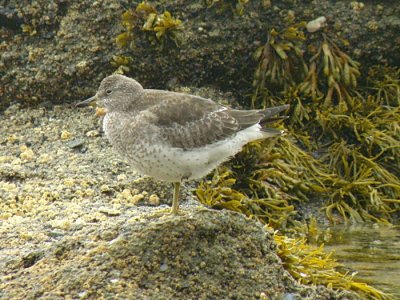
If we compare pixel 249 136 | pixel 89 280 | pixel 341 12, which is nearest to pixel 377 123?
pixel 341 12

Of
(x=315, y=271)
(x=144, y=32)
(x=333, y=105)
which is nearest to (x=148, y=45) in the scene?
(x=144, y=32)

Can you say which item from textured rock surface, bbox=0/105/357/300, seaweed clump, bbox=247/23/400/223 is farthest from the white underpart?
seaweed clump, bbox=247/23/400/223

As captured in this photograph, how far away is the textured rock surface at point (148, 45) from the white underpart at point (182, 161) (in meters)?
2.53

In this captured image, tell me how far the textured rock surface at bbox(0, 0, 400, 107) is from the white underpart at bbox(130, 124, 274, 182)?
2535 mm

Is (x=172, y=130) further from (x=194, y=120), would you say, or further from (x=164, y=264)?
(x=164, y=264)

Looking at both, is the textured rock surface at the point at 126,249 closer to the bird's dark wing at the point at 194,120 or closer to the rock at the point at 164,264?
the rock at the point at 164,264

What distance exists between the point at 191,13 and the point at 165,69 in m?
0.58

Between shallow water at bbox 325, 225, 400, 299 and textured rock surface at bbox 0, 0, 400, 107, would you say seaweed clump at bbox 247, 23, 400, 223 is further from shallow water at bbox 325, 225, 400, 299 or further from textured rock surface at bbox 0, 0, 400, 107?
shallow water at bbox 325, 225, 400, 299

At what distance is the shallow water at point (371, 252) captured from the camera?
5832mm

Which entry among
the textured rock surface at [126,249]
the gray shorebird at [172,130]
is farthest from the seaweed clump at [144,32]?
the gray shorebird at [172,130]

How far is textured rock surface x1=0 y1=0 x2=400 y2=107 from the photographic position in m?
7.85

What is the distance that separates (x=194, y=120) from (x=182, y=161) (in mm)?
372

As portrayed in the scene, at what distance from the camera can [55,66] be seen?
786cm

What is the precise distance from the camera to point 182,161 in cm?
517
